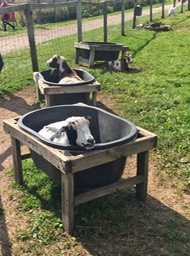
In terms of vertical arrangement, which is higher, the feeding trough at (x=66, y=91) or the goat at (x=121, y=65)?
the feeding trough at (x=66, y=91)

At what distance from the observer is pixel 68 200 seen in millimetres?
3154

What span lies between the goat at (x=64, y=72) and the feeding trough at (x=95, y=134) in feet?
6.21

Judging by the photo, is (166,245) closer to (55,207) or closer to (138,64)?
(55,207)

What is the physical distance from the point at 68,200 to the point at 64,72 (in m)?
3.41

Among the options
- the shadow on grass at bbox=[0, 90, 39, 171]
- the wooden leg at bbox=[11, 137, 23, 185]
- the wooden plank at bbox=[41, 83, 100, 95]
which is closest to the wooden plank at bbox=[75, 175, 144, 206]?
the wooden leg at bbox=[11, 137, 23, 185]

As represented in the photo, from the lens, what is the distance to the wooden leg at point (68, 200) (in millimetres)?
3092

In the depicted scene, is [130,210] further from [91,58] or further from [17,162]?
[91,58]

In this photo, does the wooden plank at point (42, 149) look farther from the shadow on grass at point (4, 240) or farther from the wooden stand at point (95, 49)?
the wooden stand at point (95, 49)

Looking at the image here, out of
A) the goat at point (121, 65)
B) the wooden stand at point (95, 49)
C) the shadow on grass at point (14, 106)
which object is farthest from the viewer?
the wooden stand at point (95, 49)

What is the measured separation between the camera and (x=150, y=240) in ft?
10.4

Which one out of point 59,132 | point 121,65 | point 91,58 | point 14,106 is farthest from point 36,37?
point 59,132

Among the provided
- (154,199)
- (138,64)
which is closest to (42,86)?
(154,199)

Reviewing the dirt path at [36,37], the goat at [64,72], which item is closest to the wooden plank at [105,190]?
the goat at [64,72]

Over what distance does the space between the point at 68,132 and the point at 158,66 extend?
596cm
